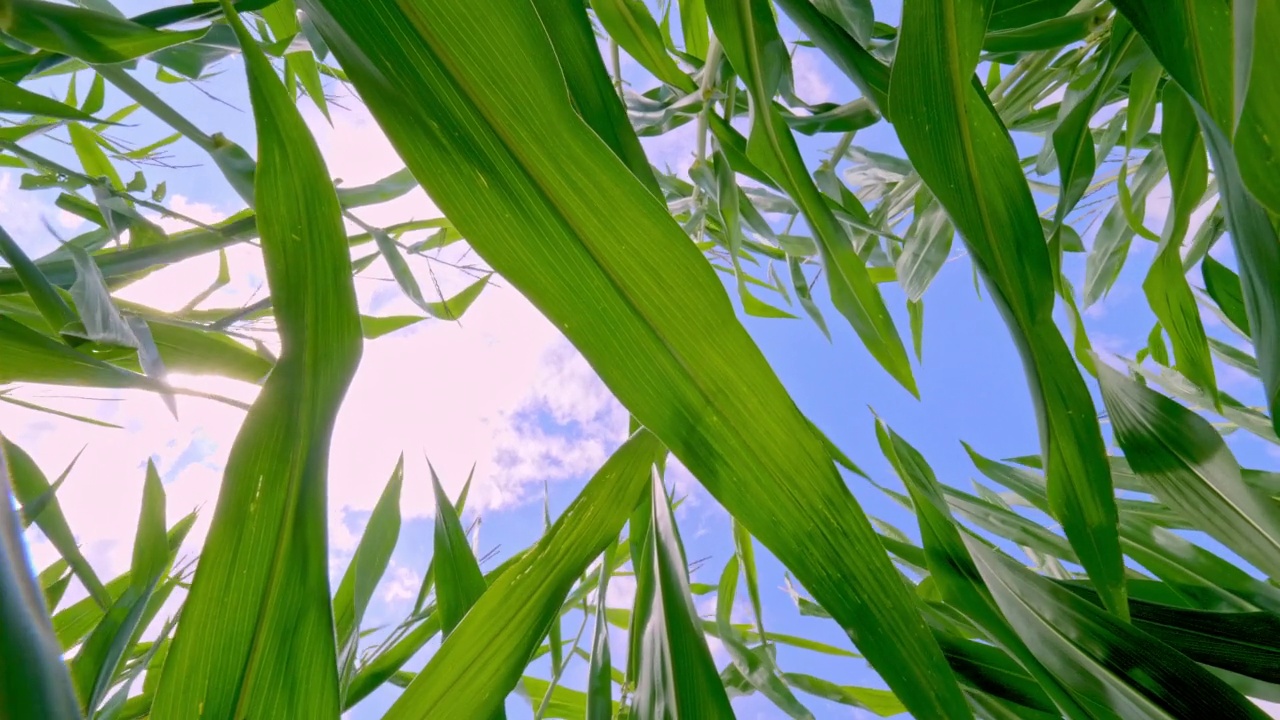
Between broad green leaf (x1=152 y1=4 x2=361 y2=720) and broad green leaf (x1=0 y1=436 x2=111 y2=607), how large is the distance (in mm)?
283

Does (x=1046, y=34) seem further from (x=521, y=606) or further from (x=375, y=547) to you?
(x=375, y=547)

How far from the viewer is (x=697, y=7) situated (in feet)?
2.21

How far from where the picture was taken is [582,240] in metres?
0.21

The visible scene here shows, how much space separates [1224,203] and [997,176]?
0.26 ft

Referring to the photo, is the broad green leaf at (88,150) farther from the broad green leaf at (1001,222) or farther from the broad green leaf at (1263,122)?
the broad green leaf at (1263,122)

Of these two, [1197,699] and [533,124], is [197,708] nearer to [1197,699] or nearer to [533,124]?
[533,124]

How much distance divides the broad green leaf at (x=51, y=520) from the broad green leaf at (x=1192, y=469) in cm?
61

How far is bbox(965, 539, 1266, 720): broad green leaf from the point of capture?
28 cm

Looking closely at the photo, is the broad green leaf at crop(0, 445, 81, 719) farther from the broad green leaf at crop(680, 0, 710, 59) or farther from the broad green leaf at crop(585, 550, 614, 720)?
the broad green leaf at crop(680, 0, 710, 59)

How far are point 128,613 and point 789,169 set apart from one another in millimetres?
462

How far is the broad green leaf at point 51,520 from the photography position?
16.7 inches

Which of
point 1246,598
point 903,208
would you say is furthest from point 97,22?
point 903,208

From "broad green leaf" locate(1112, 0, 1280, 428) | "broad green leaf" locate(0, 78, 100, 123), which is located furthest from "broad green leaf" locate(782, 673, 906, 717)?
"broad green leaf" locate(0, 78, 100, 123)

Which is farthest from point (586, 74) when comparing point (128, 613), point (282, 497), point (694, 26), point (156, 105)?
point (694, 26)
